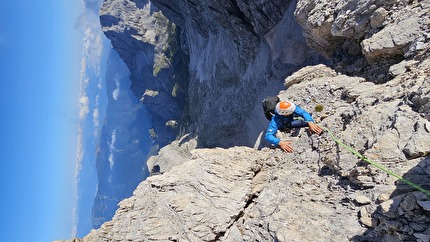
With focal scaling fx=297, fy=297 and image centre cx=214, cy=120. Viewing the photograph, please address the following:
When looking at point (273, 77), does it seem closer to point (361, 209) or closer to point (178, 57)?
point (361, 209)

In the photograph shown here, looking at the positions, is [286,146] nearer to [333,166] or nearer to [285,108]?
[285,108]

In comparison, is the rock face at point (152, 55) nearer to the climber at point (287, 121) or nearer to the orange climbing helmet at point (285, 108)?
the climber at point (287, 121)

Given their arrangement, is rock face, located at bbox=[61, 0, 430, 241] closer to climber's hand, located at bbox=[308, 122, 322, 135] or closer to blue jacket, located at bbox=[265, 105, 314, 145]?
climber's hand, located at bbox=[308, 122, 322, 135]

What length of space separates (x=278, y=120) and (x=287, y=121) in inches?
19.5

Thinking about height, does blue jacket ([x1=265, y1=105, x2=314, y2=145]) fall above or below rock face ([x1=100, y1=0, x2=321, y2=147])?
below

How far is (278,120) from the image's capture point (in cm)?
1659

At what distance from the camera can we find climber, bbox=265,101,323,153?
15570 millimetres

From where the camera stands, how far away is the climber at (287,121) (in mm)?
15570

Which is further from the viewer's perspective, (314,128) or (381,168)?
(314,128)

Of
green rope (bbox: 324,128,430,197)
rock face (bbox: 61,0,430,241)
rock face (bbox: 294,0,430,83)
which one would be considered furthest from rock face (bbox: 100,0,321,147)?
green rope (bbox: 324,128,430,197)

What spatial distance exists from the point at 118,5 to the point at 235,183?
17655cm


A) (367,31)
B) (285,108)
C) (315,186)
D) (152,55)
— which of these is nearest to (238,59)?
(367,31)

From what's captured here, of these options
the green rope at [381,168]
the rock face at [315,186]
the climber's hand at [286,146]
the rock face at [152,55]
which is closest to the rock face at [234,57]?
the climber's hand at [286,146]

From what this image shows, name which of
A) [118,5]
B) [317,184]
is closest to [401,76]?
[317,184]
